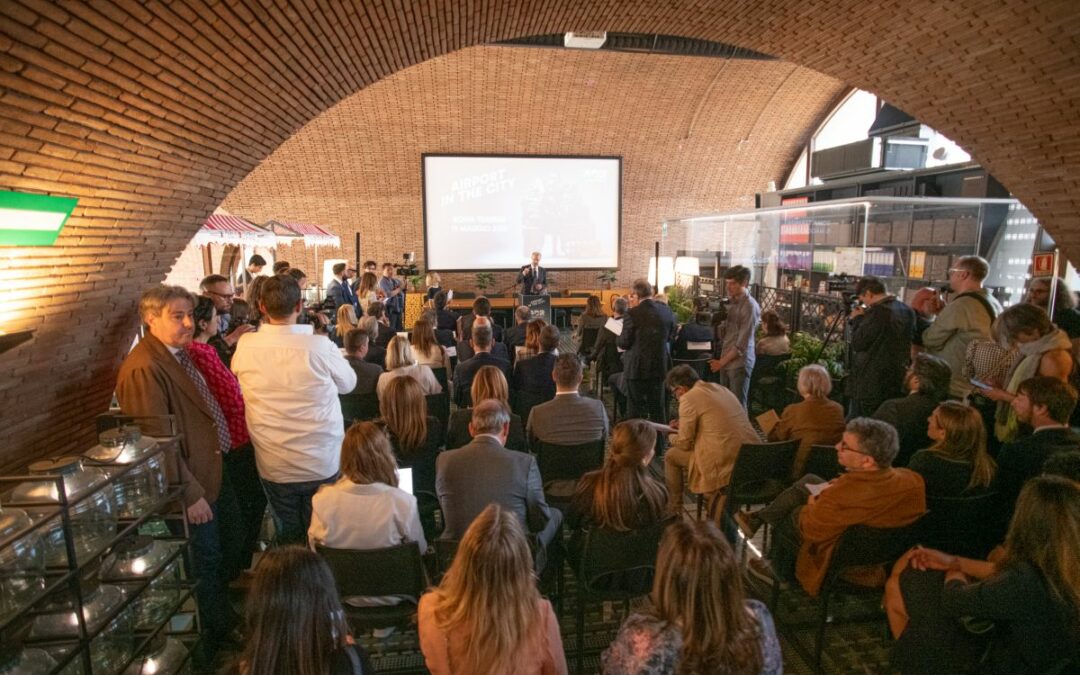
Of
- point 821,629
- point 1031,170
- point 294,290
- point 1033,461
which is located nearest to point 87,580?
point 294,290

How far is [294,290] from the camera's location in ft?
9.91

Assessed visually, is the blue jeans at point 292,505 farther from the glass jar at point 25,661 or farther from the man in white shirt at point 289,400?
the glass jar at point 25,661

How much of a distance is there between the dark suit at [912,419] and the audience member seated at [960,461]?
0.66 meters

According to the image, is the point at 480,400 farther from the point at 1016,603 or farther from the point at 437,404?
the point at 1016,603

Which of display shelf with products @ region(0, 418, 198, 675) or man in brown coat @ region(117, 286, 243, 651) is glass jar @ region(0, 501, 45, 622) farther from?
man in brown coat @ region(117, 286, 243, 651)

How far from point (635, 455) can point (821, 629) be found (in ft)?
3.79

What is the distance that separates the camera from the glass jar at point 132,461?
7.59 ft

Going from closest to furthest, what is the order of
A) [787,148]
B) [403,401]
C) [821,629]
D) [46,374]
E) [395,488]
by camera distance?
[395,488], [821,629], [46,374], [403,401], [787,148]

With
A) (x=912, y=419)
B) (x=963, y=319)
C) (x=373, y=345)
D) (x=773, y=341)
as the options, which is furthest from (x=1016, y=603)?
(x=373, y=345)

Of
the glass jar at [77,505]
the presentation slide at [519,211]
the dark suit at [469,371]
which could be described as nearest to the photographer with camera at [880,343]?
the dark suit at [469,371]

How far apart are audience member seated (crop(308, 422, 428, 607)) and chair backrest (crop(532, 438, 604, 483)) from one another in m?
1.21

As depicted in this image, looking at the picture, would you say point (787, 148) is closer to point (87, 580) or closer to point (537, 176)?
point (537, 176)

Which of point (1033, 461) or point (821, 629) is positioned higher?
point (1033, 461)

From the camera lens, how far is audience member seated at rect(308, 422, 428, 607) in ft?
8.45
